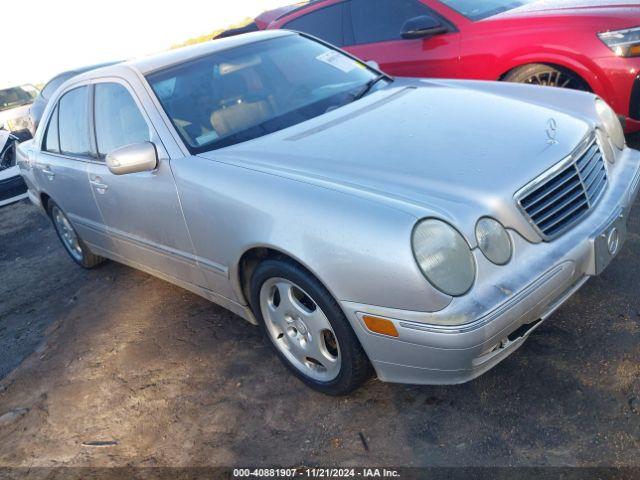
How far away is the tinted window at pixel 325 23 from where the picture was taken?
596 cm

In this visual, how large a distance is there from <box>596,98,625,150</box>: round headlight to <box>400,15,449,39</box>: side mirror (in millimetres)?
2231

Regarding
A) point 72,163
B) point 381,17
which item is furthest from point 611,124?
point 72,163

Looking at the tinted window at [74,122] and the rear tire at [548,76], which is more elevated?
the tinted window at [74,122]

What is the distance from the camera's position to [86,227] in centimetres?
422

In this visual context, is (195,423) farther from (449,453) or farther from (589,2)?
(589,2)

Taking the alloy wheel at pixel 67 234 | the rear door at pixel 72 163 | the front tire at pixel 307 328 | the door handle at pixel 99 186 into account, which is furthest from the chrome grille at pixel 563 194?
the alloy wheel at pixel 67 234

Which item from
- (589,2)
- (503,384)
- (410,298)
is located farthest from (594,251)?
(589,2)

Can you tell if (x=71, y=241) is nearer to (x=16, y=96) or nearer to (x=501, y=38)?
(x=501, y=38)

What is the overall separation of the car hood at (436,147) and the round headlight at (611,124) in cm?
7

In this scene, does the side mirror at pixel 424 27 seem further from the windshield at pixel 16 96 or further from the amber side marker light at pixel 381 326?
the windshield at pixel 16 96

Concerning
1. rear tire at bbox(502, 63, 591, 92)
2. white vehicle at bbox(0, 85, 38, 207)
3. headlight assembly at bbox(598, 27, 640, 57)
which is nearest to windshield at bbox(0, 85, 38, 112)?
white vehicle at bbox(0, 85, 38, 207)

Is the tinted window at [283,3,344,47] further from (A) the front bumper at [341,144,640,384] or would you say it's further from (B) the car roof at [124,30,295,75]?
(A) the front bumper at [341,144,640,384]

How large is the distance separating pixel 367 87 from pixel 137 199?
59.4 inches

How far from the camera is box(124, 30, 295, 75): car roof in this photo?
3479mm
